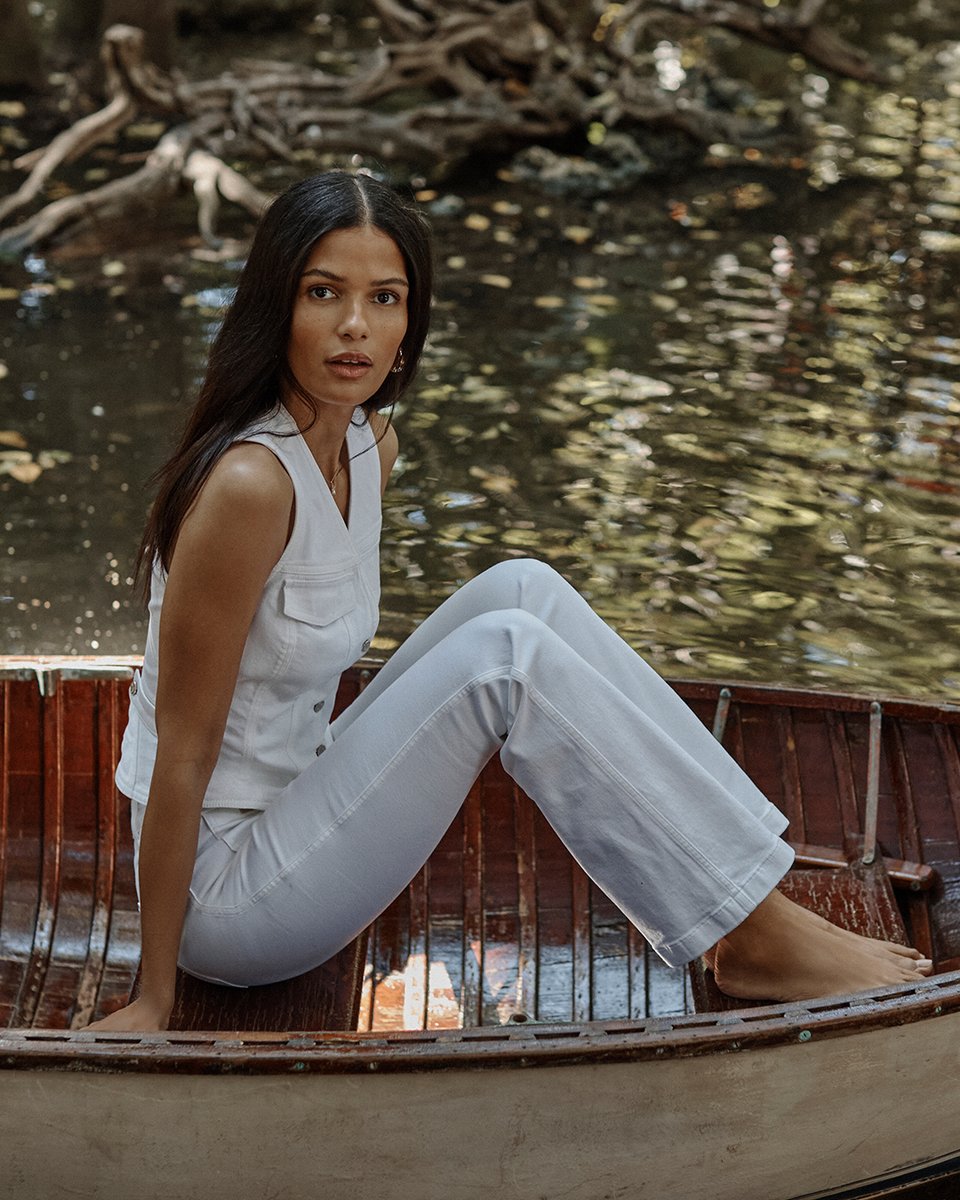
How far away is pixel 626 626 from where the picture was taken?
4.81 metres

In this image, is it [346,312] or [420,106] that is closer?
[346,312]

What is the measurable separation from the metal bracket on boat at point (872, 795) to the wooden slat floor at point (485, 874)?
7 cm

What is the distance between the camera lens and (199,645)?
2.13 metres

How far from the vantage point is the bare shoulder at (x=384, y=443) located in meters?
2.59

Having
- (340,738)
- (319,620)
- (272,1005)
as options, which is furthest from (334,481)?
(272,1005)

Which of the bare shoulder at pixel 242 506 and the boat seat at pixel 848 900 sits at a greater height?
the bare shoulder at pixel 242 506

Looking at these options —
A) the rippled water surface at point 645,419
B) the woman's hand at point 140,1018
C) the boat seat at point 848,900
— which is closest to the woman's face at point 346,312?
the woman's hand at point 140,1018

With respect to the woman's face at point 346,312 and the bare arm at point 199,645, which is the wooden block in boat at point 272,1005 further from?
the woman's face at point 346,312

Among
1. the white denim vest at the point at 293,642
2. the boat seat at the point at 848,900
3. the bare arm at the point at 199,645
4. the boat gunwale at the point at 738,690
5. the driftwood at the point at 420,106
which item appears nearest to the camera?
the bare arm at the point at 199,645

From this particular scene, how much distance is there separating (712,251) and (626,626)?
12.8 feet

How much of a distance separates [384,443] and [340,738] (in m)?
0.60

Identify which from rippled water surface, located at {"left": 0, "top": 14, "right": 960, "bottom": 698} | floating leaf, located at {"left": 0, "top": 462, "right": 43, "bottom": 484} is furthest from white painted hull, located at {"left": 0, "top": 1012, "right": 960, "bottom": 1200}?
floating leaf, located at {"left": 0, "top": 462, "right": 43, "bottom": 484}

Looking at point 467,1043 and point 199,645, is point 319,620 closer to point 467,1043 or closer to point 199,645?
point 199,645

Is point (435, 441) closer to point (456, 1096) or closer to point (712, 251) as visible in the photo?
point (712, 251)
